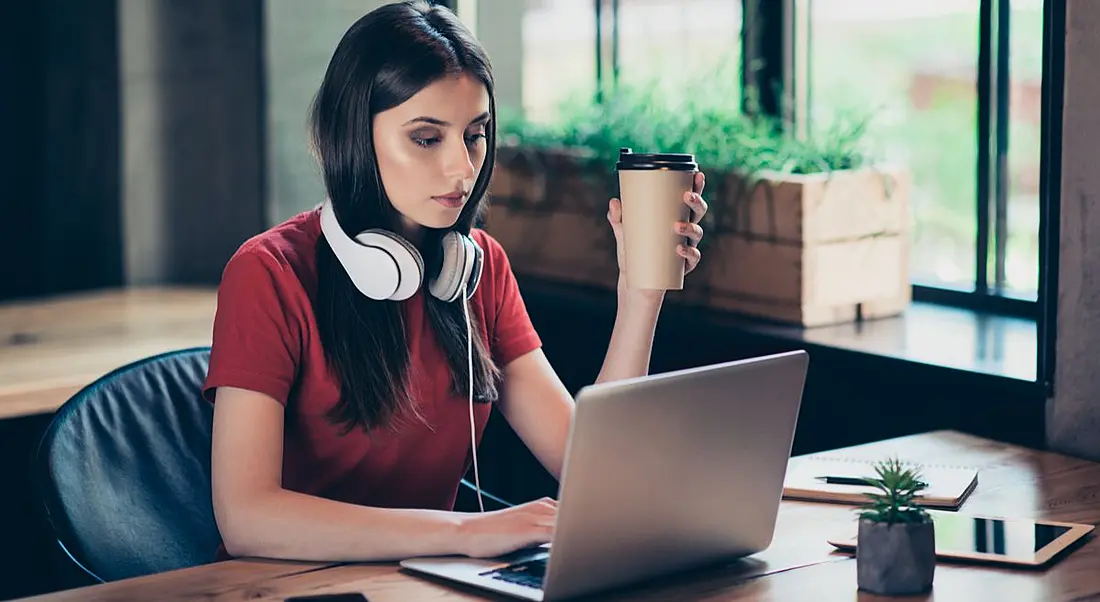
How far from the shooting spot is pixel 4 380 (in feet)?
8.17

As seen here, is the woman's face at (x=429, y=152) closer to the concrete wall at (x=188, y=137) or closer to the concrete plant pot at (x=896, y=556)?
the concrete plant pot at (x=896, y=556)

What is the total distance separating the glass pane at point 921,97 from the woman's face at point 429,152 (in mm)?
1191

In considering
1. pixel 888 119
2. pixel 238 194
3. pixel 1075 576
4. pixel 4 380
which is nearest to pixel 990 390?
pixel 1075 576

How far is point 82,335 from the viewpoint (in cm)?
297

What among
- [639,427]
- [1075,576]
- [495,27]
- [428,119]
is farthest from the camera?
[495,27]

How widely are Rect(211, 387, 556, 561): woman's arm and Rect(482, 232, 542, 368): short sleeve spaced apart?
0.45 m

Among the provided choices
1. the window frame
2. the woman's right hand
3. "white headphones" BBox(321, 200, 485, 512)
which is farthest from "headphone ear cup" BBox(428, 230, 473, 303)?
the window frame

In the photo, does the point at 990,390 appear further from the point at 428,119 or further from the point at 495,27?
the point at 495,27

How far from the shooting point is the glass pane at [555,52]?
3441 millimetres

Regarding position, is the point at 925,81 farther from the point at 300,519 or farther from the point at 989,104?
the point at 300,519

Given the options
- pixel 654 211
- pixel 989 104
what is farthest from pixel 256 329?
pixel 989 104

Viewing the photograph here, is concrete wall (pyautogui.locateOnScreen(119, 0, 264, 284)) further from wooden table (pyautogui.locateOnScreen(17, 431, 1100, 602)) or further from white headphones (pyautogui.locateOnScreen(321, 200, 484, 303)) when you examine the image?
wooden table (pyautogui.locateOnScreen(17, 431, 1100, 602))

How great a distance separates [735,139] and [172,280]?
1.73 meters

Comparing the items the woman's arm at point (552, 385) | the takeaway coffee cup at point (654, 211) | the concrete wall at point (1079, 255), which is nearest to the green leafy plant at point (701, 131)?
the concrete wall at point (1079, 255)
